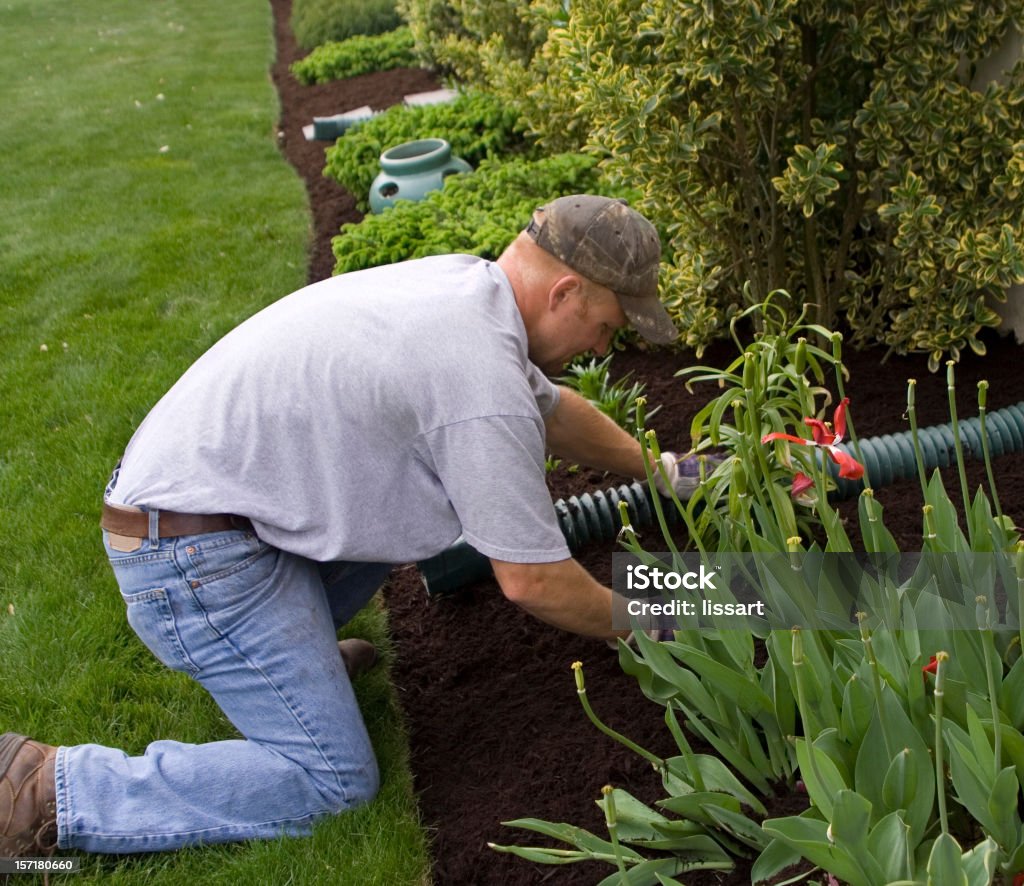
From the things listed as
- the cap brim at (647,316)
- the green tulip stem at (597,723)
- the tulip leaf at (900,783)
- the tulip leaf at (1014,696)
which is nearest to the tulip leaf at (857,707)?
the tulip leaf at (900,783)

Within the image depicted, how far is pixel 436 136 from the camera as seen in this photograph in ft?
21.2

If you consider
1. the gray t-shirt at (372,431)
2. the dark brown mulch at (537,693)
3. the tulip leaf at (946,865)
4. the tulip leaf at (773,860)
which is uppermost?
the gray t-shirt at (372,431)

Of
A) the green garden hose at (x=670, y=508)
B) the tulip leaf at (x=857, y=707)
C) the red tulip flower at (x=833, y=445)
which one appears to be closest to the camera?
the tulip leaf at (x=857, y=707)

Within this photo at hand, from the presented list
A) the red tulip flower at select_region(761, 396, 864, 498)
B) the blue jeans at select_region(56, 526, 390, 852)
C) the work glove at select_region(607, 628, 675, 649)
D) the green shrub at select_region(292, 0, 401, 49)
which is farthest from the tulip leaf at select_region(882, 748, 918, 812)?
the green shrub at select_region(292, 0, 401, 49)

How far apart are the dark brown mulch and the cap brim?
2.72 ft

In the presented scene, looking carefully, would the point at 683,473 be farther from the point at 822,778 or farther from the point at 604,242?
the point at 822,778

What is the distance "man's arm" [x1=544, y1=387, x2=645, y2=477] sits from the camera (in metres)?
2.69

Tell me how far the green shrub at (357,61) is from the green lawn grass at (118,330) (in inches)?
19.8

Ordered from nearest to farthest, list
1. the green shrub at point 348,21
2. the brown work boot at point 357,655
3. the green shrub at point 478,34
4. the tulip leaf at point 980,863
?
the tulip leaf at point 980,863, the brown work boot at point 357,655, the green shrub at point 478,34, the green shrub at point 348,21

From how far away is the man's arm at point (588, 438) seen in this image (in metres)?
2.69

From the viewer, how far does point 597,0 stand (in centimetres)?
350

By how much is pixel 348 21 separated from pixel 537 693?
33.9 ft

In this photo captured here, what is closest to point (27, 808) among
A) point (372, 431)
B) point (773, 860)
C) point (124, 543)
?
point (124, 543)

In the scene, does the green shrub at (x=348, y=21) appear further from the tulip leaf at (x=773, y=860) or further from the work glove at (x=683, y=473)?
the tulip leaf at (x=773, y=860)
